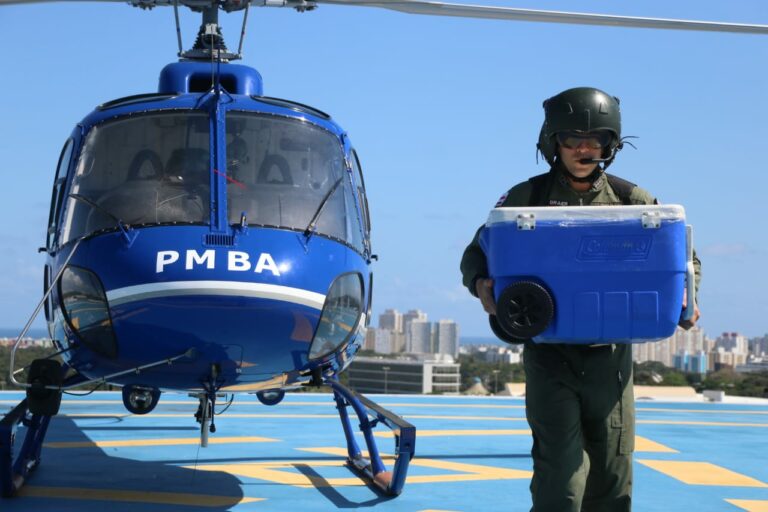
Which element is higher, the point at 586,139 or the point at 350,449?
the point at 586,139

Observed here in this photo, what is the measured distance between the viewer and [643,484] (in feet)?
24.8

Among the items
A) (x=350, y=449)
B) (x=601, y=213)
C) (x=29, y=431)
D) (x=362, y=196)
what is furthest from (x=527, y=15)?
(x=29, y=431)

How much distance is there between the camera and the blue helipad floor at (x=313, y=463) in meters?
6.70

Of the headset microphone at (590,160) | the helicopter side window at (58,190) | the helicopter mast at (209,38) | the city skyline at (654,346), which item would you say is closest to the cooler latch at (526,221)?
the headset microphone at (590,160)

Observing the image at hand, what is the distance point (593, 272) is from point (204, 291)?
2.24m

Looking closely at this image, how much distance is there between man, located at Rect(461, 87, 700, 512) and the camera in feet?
13.8

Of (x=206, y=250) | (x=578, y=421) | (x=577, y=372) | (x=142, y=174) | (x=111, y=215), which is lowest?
(x=578, y=421)

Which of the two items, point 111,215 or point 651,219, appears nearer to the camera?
point 651,219

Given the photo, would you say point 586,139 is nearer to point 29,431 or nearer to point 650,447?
point 29,431

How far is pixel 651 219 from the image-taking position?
4078 mm

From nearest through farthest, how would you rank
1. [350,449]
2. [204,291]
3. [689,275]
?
1. [689,275]
2. [204,291]
3. [350,449]

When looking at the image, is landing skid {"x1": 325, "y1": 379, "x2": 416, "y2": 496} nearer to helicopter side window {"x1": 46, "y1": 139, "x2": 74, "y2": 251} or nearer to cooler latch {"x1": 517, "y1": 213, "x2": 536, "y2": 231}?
helicopter side window {"x1": 46, "y1": 139, "x2": 74, "y2": 251}

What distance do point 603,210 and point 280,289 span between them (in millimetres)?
2205

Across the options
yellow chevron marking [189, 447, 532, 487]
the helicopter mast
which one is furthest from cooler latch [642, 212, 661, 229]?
the helicopter mast
